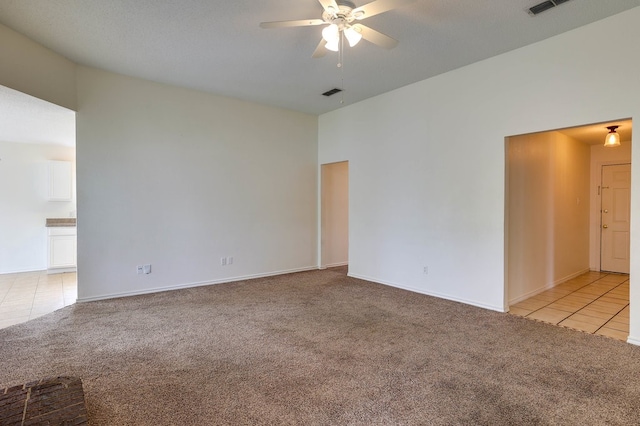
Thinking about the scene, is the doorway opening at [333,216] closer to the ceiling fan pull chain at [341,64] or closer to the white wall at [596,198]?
the ceiling fan pull chain at [341,64]

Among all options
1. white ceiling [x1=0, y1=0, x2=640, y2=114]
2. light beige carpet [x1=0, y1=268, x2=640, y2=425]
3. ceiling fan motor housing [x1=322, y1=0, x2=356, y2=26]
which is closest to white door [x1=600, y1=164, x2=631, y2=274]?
light beige carpet [x1=0, y1=268, x2=640, y2=425]

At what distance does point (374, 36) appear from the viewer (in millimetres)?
2781

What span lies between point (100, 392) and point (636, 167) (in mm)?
4712

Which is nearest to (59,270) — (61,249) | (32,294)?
(61,249)

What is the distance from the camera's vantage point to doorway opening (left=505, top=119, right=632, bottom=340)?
4004 millimetres

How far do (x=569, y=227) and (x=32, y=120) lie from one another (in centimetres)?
863

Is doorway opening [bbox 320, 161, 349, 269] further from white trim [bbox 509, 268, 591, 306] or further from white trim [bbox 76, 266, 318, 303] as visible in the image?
white trim [bbox 509, 268, 591, 306]

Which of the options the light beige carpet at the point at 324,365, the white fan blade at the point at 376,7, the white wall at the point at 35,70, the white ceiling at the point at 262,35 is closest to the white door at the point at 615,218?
the light beige carpet at the point at 324,365

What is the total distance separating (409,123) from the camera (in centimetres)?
484

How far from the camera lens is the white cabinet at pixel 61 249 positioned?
6059 mm

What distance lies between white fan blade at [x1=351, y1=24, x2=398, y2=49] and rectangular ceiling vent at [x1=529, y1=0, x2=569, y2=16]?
1.32 meters

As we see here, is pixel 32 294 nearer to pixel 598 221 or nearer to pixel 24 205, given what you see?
pixel 24 205

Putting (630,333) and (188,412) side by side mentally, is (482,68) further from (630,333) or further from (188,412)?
(188,412)

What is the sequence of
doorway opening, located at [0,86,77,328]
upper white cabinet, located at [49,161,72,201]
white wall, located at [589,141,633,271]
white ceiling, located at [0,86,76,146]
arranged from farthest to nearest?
upper white cabinet, located at [49,161,72,201] → white wall, located at [589,141,633,271] → doorway opening, located at [0,86,77,328] → white ceiling, located at [0,86,76,146]
